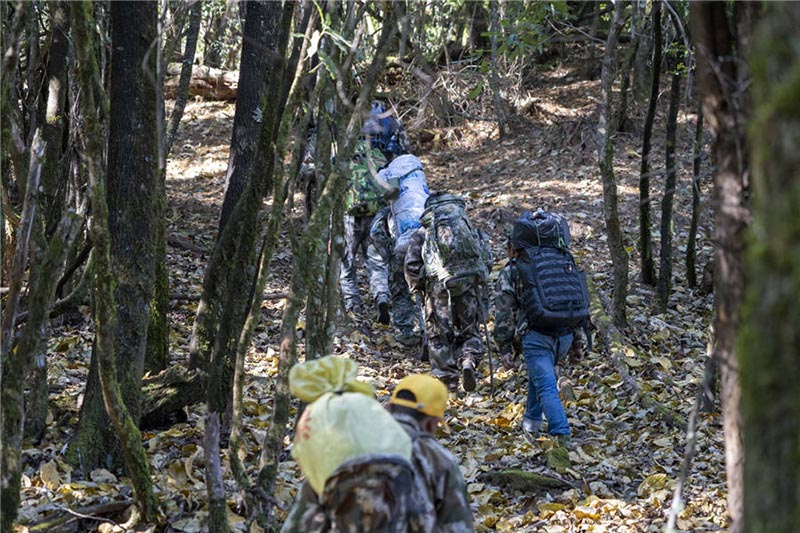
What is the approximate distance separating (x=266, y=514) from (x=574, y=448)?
3353mm

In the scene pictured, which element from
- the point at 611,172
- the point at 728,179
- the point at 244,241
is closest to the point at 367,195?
the point at 611,172

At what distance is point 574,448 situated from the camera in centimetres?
782

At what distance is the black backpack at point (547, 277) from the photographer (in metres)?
7.63

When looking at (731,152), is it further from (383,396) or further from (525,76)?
(525,76)

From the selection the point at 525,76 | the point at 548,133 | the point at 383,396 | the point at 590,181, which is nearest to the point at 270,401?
the point at 383,396

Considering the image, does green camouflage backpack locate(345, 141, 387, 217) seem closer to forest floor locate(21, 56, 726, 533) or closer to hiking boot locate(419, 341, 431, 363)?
forest floor locate(21, 56, 726, 533)

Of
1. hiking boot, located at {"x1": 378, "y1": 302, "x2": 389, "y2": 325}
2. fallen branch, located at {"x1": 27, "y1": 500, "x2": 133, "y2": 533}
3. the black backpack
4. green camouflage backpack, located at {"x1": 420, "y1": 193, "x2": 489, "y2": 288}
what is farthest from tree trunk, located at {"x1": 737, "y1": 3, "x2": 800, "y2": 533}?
hiking boot, located at {"x1": 378, "y1": 302, "x2": 389, "y2": 325}

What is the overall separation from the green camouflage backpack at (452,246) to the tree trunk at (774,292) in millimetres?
7001

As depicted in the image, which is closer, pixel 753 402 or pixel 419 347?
pixel 753 402

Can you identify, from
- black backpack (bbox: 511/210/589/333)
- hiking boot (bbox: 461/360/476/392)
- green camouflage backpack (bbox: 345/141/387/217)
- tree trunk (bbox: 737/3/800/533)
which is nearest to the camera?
tree trunk (bbox: 737/3/800/533)

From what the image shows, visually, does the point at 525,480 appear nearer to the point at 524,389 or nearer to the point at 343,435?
the point at 524,389

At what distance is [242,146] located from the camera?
27.2 feet

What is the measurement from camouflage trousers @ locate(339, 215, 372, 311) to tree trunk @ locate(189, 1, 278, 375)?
10.8 feet

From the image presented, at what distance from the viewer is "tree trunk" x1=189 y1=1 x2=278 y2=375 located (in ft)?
25.2
